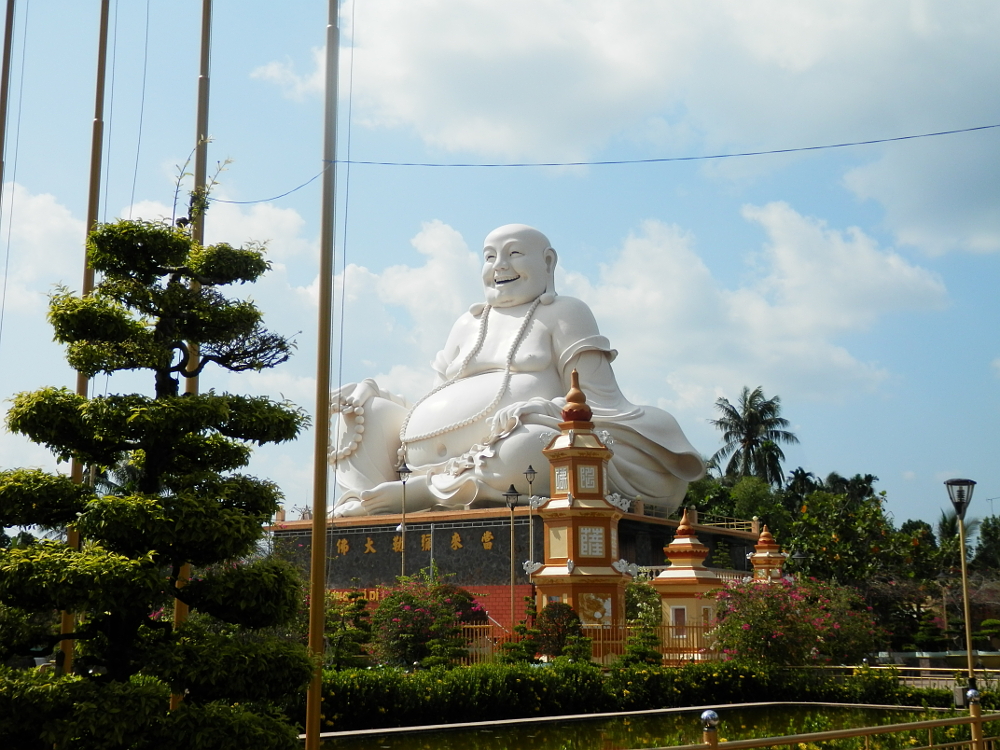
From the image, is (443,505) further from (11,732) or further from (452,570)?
(11,732)

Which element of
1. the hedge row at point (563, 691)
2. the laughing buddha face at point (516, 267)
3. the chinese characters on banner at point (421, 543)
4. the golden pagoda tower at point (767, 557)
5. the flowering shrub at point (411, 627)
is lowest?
the hedge row at point (563, 691)

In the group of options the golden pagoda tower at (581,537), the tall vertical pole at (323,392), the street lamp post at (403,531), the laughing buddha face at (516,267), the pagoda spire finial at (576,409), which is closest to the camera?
the tall vertical pole at (323,392)

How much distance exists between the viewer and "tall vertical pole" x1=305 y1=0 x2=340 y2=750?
6695 mm

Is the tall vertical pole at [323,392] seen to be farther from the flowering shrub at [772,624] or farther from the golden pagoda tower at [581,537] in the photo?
the golden pagoda tower at [581,537]

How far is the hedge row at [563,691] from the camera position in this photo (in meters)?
11.5

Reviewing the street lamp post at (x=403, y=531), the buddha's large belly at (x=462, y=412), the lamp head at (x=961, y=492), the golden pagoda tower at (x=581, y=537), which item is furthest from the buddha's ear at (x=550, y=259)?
the lamp head at (x=961, y=492)

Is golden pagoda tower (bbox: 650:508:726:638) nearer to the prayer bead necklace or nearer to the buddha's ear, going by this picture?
the prayer bead necklace

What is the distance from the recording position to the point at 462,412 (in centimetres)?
2386

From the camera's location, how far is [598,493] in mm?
17266

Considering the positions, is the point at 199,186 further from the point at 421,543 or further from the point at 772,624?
the point at 421,543

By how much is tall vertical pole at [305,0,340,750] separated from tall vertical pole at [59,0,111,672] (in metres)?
1.73

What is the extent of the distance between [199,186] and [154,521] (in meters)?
2.81

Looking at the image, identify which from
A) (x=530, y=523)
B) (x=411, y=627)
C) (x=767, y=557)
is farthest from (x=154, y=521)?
(x=767, y=557)

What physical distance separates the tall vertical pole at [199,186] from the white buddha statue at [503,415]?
45.2 feet
